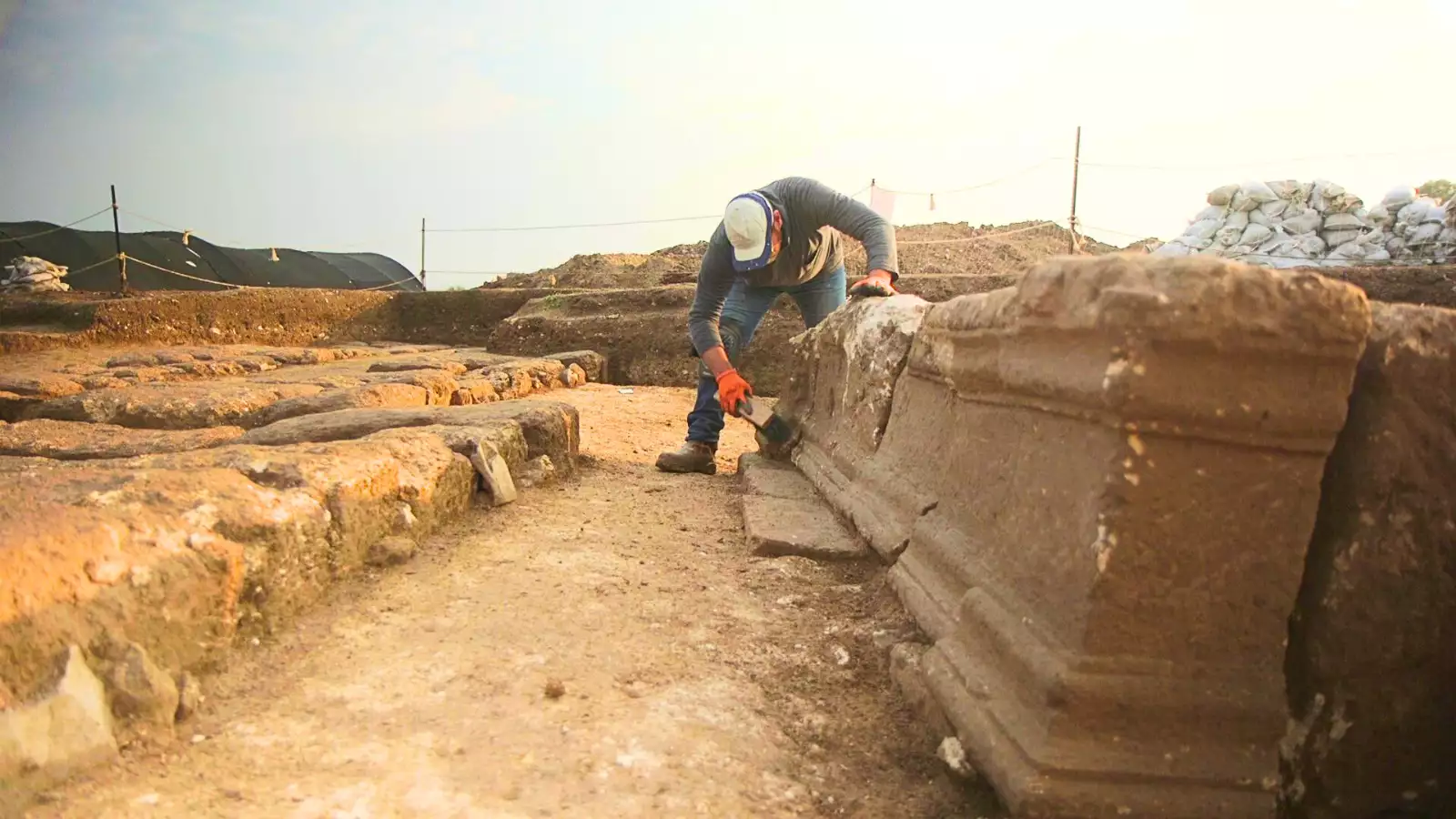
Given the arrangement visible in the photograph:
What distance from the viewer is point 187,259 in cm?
1167

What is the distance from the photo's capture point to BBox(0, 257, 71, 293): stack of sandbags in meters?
9.75

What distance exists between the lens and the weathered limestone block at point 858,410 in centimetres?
215

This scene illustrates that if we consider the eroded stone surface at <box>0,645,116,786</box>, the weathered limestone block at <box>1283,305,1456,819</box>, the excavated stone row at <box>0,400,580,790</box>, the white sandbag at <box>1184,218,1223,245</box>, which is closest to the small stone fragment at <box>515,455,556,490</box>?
the excavated stone row at <box>0,400,580,790</box>

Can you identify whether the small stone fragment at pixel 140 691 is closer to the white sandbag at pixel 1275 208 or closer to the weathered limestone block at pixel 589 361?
the weathered limestone block at pixel 589 361

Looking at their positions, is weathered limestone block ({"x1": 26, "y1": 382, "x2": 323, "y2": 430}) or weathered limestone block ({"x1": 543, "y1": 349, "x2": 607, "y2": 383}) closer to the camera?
weathered limestone block ({"x1": 26, "y1": 382, "x2": 323, "y2": 430})

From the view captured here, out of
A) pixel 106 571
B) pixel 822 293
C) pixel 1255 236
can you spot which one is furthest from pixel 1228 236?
pixel 106 571

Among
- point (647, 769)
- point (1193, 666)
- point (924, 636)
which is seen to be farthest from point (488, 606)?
point (1193, 666)

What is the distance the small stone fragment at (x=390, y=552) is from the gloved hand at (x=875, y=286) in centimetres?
180

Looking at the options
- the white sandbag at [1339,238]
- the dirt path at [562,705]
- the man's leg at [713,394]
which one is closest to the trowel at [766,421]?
the man's leg at [713,394]

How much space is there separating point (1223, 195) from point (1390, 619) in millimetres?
11135

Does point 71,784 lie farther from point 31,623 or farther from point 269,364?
point 269,364

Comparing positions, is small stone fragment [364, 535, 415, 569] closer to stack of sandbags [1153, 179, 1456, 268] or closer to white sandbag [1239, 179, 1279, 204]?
stack of sandbags [1153, 179, 1456, 268]

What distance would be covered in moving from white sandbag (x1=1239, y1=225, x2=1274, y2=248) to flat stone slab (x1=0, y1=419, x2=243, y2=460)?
1063cm

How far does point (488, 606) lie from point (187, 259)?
493 inches
